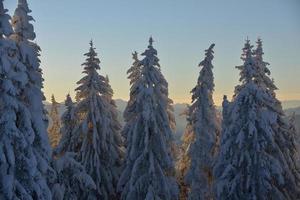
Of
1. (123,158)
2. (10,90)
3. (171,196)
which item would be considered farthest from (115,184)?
(10,90)

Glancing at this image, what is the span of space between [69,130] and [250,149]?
13831 mm

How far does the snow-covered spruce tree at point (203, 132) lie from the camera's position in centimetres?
3506

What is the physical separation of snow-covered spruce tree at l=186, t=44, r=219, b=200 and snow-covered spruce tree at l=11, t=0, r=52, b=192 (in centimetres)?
1681

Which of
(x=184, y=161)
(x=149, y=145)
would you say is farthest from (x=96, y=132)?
(x=184, y=161)

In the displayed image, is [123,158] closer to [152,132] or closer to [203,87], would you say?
[152,132]

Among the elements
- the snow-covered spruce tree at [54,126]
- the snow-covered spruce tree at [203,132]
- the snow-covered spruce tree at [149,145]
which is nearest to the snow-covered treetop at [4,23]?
the snow-covered spruce tree at [149,145]

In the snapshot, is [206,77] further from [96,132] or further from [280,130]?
[96,132]

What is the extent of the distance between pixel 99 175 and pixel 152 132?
5.37 metres

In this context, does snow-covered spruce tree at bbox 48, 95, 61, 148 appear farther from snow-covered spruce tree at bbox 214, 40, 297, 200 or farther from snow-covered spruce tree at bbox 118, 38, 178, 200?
snow-covered spruce tree at bbox 214, 40, 297, 200

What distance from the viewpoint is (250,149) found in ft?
96.2

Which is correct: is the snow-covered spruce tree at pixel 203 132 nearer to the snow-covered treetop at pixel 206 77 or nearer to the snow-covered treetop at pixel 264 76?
the snow-covered treetop at pixel 206 77

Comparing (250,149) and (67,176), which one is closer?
(67,176)

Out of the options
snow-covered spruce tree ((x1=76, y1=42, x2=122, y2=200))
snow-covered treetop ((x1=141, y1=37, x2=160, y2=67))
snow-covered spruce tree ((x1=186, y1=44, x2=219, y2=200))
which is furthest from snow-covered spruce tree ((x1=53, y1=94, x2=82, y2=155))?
snow-covered spruce tree ((x1=186, y1=44, x2=219, y2=200))

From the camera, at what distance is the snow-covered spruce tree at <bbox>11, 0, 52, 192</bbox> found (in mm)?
19234
